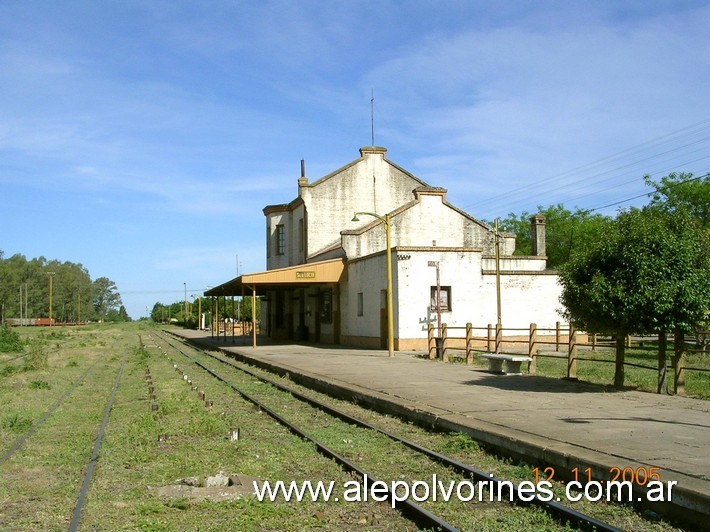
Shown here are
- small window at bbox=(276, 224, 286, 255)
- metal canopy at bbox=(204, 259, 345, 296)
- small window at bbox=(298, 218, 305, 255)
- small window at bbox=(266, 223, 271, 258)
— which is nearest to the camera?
metal canopy at bbox=(204, 259, 345, 296)

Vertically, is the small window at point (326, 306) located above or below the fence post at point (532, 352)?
above

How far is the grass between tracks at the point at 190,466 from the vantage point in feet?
21.2

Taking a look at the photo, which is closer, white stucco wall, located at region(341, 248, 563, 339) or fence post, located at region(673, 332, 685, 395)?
fence post, located at region(673, 332, 685, 395)

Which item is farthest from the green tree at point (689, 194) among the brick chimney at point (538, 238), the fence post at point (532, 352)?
the fence post at point (532, 352)

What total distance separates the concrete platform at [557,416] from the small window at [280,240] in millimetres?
27680

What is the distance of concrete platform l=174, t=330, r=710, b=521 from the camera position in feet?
23.9

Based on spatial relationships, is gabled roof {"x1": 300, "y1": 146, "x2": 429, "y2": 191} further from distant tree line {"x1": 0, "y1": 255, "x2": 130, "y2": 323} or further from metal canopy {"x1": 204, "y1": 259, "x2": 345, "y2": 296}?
distant tree line {"x1": 0, "y1": 255, "x2": 130, "y2": 323}

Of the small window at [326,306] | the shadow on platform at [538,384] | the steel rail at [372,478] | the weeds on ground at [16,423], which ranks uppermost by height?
the small window at [326,306]

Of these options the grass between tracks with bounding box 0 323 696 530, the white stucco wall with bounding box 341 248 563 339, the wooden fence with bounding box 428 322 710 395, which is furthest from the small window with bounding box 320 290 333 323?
the grass between tracks with bounding box 0 323 696 530

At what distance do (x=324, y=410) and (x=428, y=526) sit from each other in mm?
7651

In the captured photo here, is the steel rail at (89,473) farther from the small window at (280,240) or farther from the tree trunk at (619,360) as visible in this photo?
the small window at (280,240)

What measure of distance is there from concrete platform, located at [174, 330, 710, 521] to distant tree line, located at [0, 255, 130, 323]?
116940 millimetres

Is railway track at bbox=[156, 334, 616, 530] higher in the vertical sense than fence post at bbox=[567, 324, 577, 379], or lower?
lower

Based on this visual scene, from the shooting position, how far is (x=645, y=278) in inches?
499
